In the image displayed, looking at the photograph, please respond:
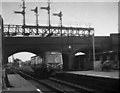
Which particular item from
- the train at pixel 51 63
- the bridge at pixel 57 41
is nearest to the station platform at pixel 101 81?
the train at pixel 51 63

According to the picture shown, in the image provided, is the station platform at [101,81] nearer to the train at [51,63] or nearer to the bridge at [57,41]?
the train at [51,63]

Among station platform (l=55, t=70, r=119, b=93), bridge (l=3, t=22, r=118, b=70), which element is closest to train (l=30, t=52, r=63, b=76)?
station platform (l=55, t=70, r=119, b=93)

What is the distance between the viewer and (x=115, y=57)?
3709 cm

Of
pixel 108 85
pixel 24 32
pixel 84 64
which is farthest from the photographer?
pixel 84 64

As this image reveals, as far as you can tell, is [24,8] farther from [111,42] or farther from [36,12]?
[111,42]

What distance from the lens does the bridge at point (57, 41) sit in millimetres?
47784

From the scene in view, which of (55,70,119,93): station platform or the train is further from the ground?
the train

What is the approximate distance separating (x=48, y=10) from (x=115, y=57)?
1776 centimetres

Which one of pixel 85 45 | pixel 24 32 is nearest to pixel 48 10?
pixel 24 32

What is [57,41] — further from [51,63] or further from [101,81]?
[101,81]

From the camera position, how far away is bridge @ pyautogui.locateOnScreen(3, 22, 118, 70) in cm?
4778

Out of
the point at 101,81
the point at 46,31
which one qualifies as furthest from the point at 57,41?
the point at 101,81

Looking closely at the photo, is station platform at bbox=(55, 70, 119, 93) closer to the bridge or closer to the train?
the train

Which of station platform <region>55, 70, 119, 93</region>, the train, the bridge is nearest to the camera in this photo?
station platform <region>55, 70, 119, 93</region>
